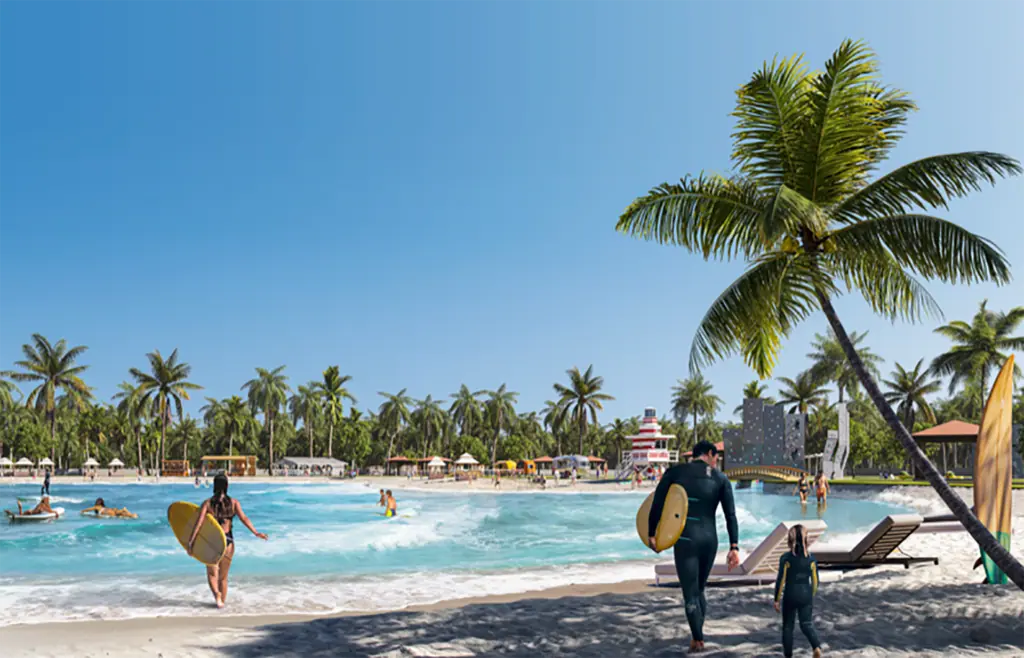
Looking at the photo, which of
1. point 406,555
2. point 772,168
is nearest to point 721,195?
point 772,168

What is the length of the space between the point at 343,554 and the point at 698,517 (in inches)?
587

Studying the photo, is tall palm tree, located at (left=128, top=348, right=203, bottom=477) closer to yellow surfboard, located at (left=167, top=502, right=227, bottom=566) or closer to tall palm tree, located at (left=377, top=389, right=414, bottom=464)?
tall palm tree, located at (left=377, top=389, right=414, bottom=464)

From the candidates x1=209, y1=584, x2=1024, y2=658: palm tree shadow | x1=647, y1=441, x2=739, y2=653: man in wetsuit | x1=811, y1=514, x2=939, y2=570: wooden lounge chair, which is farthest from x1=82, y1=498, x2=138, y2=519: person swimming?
x1=647, y1=441, x2=739, y2=653: man in wetsuit

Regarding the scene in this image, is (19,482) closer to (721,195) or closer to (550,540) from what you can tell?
(550,540)

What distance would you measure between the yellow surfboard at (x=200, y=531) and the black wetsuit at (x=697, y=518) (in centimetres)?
545

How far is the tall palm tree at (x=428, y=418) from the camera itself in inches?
3415

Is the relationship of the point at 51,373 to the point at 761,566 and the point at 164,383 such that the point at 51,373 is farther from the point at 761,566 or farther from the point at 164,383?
the point at 761,566

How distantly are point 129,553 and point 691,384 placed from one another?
7406 cm

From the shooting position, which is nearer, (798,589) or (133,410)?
(798,589)

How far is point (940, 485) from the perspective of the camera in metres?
7.64

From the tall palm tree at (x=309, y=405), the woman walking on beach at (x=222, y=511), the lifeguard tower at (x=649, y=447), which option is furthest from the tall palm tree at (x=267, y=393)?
the woman walking on beach at (x=222, y=511)

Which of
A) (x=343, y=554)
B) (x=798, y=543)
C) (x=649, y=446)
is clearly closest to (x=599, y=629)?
(x=798, y=543)

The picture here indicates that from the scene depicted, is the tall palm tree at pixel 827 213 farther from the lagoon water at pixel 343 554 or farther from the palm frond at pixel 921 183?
the lagoon water at pixel 343 554

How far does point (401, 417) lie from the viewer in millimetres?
85312
